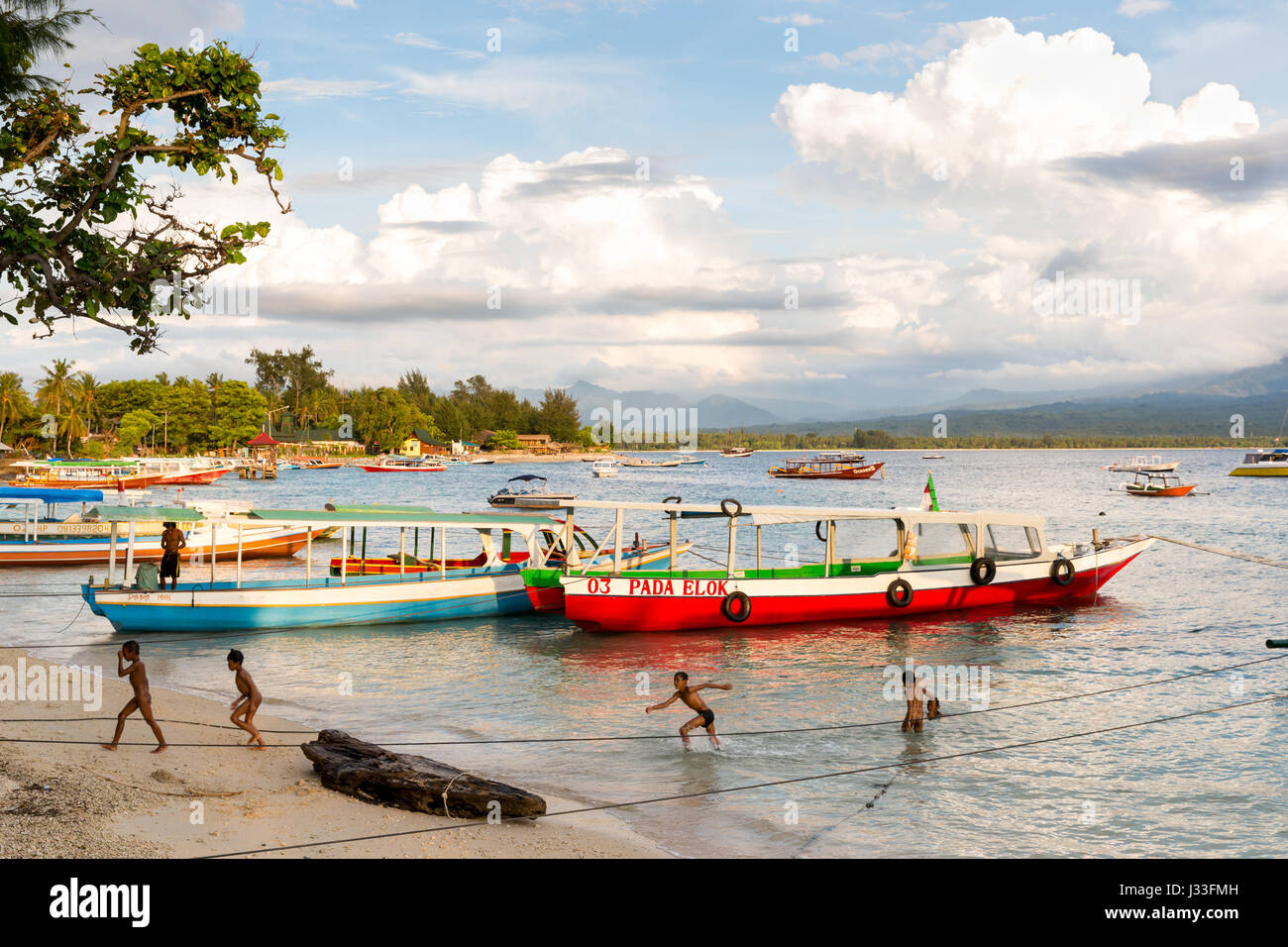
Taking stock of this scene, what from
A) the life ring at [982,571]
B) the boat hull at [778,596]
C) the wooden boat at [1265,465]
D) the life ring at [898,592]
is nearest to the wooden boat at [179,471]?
the boat hull at [778,596]

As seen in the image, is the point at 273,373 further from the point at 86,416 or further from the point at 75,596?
the point at 75,596

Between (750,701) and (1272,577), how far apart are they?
31.0 metres

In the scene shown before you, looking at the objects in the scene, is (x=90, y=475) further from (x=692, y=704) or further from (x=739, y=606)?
(x=692, y=704)

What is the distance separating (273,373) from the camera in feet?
633

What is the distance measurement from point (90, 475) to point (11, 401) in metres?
41.3

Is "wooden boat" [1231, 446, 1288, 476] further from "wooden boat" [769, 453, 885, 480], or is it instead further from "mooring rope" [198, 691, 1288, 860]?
"mooring rope" [198, 691, 1288, 860]

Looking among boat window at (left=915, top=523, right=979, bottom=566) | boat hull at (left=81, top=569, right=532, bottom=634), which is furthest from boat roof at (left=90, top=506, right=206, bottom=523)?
boat window at (left=915, top=523, right=979, bottom=566)

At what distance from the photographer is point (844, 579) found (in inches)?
1016

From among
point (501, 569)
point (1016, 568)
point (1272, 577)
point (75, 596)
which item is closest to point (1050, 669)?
point (1016, 568)

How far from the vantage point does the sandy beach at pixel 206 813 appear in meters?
9.72

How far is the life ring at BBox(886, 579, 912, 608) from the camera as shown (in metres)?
26.2

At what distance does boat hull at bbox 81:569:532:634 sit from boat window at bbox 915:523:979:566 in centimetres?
1132

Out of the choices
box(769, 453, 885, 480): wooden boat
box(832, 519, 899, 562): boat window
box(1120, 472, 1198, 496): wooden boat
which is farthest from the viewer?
box(769, 453, 885, 480): wooden boat

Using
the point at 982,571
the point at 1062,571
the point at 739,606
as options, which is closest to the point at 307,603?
the point at 739,606
